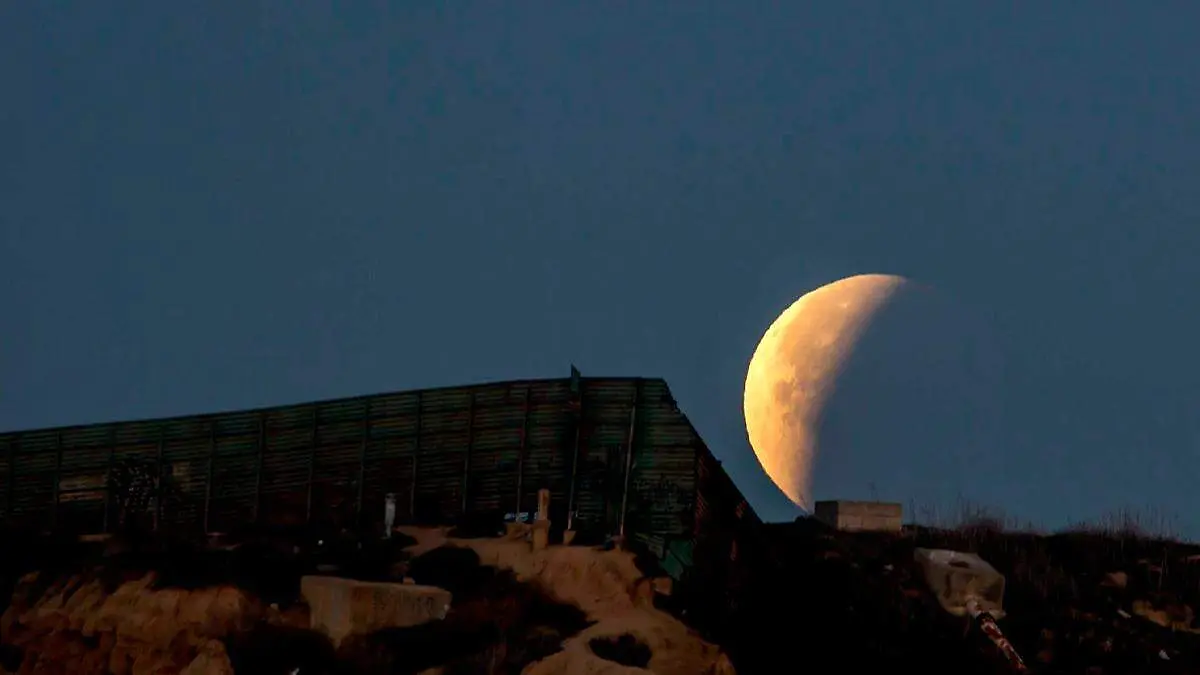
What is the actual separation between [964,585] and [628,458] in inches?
390

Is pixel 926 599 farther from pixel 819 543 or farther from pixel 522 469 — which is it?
pixel 522 469

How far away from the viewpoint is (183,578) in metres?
37.4

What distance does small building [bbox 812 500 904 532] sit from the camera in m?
47.7

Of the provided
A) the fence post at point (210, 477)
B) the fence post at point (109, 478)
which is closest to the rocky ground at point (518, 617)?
the fence post at point (109, 478)

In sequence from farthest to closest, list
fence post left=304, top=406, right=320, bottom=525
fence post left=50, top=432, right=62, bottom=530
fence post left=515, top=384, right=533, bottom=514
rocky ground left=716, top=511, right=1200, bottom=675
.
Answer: fence post left=50, top=432, right=62, bottom=530
fence post left=304, top=406, right=320, bottom=525
fence post left=515, top=384, right=533, bottom=514
rocky ground left=716, top=511, right=1200, bottom=675

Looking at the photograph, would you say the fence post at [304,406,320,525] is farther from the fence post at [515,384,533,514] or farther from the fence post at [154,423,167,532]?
the fence post at [515,384,533,514]

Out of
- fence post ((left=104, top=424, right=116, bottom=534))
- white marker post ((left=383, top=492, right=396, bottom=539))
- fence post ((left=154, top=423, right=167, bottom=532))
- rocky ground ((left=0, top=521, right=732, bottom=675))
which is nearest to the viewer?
rocky ground ((left=0, top=521, right=732, bottom=675))

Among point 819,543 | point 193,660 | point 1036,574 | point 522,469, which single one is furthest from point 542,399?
point 1036,574

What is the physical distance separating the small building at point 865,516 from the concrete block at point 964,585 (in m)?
6.83

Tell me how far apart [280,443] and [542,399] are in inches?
322

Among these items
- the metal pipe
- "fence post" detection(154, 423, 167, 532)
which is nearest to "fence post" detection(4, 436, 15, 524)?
"fence post" detection(154, 423, 167, 532)

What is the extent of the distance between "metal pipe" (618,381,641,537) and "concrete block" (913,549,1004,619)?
8860mm

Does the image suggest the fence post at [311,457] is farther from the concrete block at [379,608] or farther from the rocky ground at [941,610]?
the rocky ground at [941,610]

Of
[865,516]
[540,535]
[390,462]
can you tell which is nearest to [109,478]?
[390,462]
